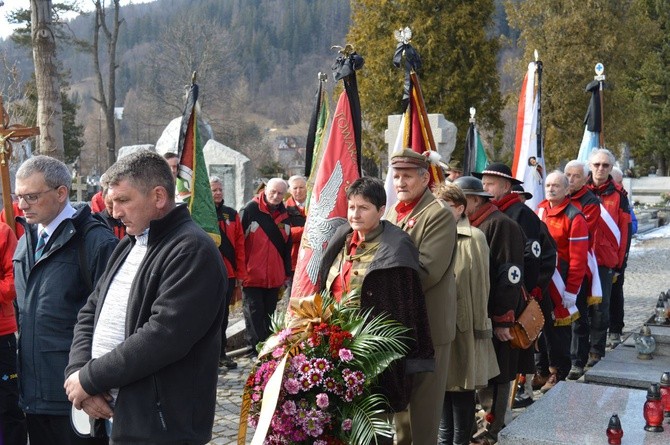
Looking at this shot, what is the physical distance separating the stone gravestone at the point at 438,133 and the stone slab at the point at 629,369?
5.12 m

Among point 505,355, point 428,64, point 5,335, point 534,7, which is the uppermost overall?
point 534,7

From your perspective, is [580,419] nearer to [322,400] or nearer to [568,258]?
[322,400]

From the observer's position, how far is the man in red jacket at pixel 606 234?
7.86 metres

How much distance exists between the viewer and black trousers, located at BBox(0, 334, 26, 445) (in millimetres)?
4238

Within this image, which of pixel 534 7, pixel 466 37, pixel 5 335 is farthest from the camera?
pixel 534 7

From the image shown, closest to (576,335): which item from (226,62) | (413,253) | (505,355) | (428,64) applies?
(505,355)

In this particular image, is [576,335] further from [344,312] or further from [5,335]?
[5,335]

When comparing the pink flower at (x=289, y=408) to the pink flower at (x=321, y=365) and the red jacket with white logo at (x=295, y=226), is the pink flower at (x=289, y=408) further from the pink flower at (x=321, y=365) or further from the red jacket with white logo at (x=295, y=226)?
the red jacket with white logo at (x=295, y=226)

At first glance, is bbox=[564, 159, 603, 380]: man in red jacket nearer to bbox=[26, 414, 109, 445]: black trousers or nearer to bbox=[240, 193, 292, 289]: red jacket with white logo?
bbox=[240, 193, 292, 289]: red jacket with white logo

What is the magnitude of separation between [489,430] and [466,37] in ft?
60.3

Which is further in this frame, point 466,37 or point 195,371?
point 466,37

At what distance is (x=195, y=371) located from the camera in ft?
9.14

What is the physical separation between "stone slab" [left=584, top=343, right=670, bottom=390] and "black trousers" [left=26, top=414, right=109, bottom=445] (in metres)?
3.44

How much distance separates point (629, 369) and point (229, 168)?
8.45m
